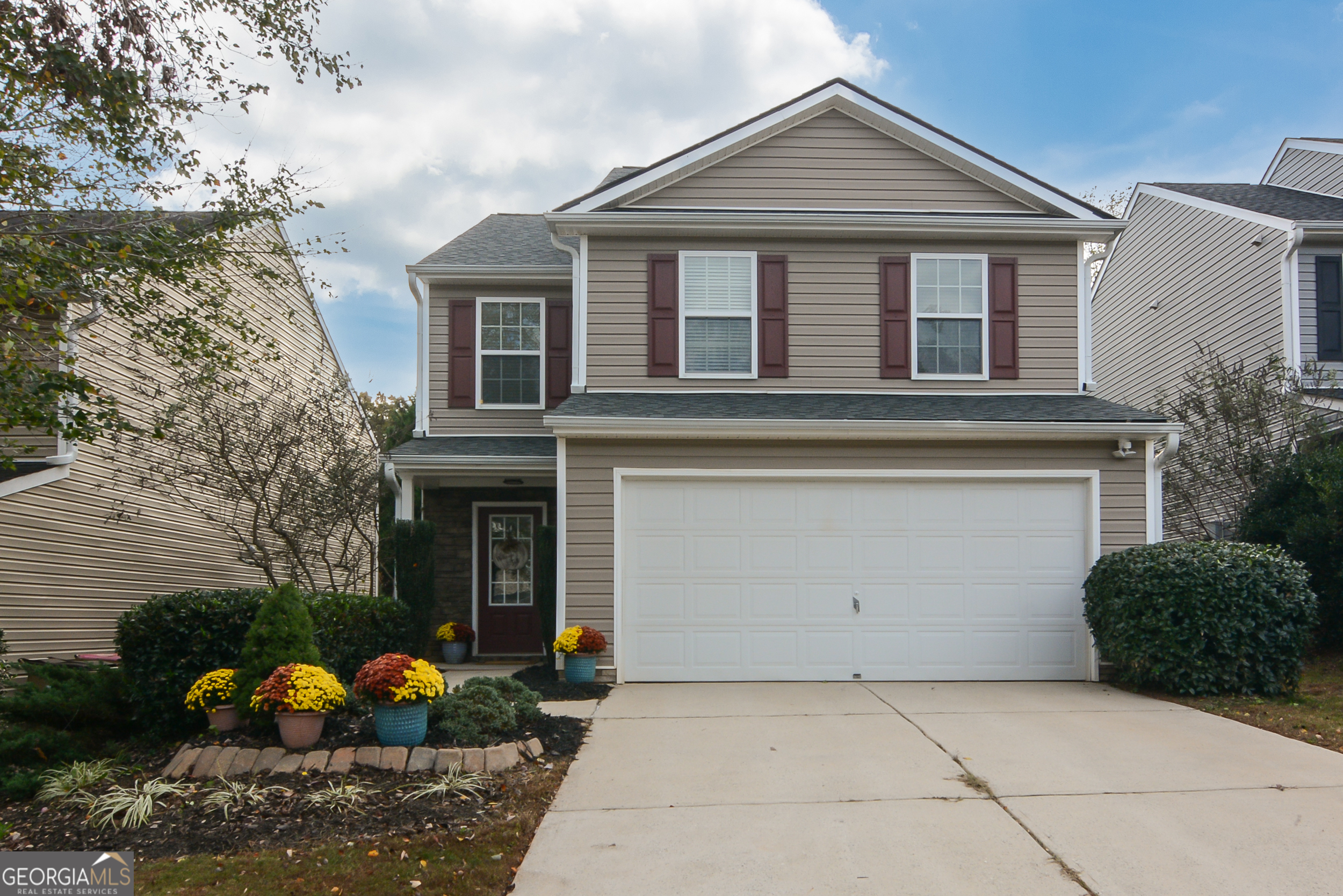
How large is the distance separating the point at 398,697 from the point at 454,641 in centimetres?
588

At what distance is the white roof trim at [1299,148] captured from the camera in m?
15.2

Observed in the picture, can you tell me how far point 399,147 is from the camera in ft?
→ 40.1

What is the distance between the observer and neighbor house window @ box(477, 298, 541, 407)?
12273 mm

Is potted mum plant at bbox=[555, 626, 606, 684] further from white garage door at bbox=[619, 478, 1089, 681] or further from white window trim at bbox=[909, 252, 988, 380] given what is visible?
white window trim at bbox=[909, 252, 988, 380]

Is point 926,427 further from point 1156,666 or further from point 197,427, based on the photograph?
point 197,427

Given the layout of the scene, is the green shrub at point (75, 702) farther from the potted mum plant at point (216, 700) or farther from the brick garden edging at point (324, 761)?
the brick garden edging at point (324, 761)

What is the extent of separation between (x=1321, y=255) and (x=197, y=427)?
609 inches

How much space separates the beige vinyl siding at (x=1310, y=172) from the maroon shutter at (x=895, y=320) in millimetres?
9681

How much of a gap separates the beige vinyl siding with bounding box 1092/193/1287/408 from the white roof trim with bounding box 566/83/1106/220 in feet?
16.7

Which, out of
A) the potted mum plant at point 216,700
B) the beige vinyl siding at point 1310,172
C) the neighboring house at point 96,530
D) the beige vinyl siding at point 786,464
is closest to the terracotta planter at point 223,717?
the potted mum plant at point 216,700

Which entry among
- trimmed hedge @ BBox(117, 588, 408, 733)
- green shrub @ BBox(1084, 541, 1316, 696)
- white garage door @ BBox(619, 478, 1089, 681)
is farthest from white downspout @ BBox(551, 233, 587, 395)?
green shrub @ BBox(1084, 541, 1316, 696)

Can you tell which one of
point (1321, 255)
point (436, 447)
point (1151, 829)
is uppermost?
point (1321, 255)

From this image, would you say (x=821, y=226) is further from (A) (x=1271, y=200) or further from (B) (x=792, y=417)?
(A) (x=1271, y=200)

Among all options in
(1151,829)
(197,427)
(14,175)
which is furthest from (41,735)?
(1151,829)
